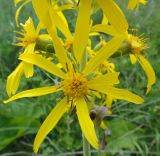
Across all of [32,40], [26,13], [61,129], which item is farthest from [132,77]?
[32,40]

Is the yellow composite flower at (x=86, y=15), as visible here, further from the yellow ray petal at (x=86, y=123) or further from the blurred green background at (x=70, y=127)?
the blurred green background at (x=70, y=127)

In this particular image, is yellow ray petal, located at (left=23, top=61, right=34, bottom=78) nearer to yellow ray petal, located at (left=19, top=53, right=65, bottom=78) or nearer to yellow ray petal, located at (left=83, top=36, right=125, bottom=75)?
yellow ray petal, located at (left=19, top=53, right=65, bottom=78)

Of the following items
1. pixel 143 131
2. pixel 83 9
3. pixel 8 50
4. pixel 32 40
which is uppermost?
pixel 83 9

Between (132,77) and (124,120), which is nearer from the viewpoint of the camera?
(124,120)

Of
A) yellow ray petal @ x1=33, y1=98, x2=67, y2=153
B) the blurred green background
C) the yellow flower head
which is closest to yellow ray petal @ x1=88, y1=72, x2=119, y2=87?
yellow ray petal @ x1=33, y1=98, x2=67, y2=153

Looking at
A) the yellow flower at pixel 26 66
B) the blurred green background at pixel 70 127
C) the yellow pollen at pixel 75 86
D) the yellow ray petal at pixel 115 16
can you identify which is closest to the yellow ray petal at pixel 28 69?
the yellow flower at pixel 26 66

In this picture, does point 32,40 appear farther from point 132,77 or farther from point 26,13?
point 26,13

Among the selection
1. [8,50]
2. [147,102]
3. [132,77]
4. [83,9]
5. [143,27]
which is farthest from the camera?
[143,27]

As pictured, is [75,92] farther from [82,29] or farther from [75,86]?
[82,29]
